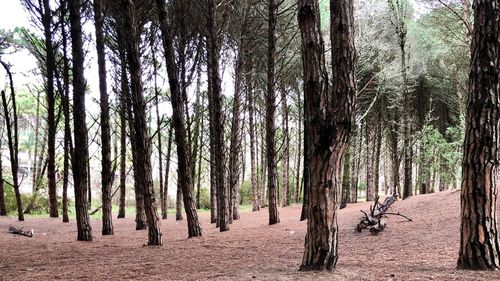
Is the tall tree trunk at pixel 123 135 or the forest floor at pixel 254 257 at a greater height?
the tall tree trunk at pixel 123 135

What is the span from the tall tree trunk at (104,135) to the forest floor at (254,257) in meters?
1.18

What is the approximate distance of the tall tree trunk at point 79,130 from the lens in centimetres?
786

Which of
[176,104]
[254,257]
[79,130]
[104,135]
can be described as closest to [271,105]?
[176,104]

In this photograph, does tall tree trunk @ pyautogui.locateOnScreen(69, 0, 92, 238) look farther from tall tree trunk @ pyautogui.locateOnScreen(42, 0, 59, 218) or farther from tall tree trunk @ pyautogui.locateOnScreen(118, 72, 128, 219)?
tall tree trunk @ pyautogui.locateOnScreen(42, 0, 59, 218)

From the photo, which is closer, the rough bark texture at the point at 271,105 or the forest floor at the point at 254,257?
the forest floor at the point at 254,257

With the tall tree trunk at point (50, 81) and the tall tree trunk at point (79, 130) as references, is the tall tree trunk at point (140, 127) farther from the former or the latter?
the tall tree trunk at point (50, 81)

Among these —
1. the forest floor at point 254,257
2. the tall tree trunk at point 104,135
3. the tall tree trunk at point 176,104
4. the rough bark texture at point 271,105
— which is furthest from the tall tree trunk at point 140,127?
the rough bark texture at point 271,105

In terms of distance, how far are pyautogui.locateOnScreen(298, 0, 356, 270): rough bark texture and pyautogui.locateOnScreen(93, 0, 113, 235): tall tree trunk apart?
22.3 ft

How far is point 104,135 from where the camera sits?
9562 millimetres

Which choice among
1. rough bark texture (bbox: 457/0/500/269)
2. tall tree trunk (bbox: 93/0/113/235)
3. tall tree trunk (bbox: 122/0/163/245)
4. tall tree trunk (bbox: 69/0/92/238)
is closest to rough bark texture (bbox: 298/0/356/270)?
rough bark texture (bbox: 457/0/500/269)

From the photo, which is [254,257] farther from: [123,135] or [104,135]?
[123,135]

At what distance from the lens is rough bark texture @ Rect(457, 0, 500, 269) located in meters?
3.94

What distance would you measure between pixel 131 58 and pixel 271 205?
5755 millimetres

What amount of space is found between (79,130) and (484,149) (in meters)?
7.18
